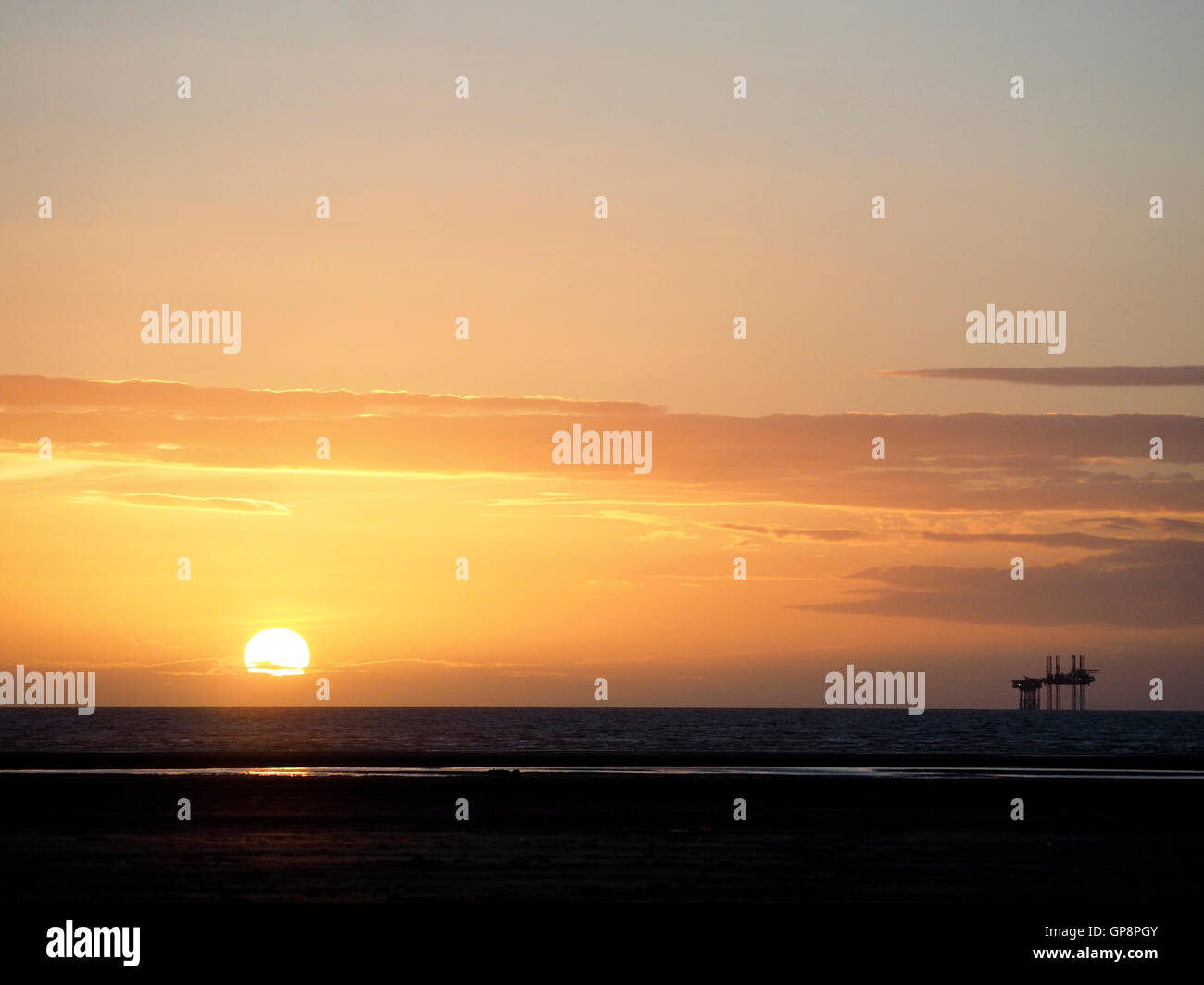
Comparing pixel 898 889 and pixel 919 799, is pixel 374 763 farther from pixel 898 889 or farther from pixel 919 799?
pixel 898 889
